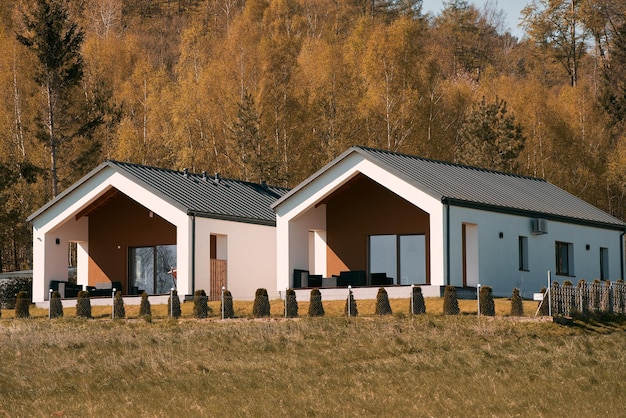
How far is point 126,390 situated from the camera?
17.0m

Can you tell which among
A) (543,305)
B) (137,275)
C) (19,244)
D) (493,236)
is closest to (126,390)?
(543,305)

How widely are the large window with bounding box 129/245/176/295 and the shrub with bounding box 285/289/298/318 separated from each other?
8.95m

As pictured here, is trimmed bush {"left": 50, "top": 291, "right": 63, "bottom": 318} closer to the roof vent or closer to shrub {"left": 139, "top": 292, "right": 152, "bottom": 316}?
shrub {"left": 139, "top": 292, "right": 152, "bottom": 316}

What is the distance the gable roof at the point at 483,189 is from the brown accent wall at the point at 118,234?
577cm

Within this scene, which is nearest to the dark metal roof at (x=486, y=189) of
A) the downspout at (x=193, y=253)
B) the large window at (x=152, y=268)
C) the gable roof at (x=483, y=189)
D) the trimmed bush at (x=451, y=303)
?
the gable roof at (x=483, y=189)

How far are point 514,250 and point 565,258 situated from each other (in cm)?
337

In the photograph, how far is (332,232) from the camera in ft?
119

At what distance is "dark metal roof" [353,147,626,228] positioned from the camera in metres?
32.2

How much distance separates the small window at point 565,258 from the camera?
36.6 m

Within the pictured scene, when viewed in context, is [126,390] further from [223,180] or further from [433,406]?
[223,180]

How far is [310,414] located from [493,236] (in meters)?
19.4

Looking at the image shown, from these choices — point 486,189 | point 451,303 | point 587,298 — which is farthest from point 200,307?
point 486,189

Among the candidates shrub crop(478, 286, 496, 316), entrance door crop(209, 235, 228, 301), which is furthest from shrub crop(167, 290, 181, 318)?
shrub crop(478, 286, 496, 316)

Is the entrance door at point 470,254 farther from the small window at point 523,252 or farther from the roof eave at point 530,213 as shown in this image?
the small window at point 523,252
